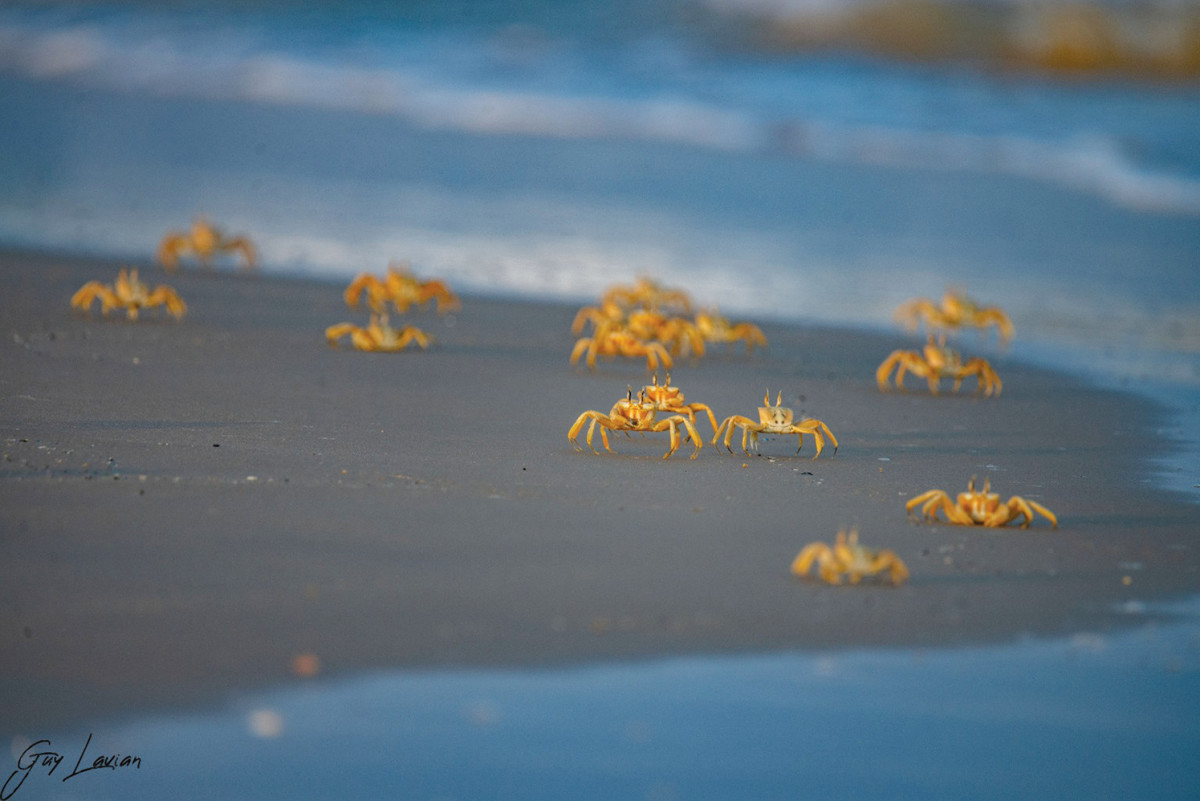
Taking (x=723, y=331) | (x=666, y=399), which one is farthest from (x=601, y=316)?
(x=666, y=399)

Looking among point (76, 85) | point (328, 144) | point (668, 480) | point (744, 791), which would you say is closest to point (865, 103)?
point (328, 144)

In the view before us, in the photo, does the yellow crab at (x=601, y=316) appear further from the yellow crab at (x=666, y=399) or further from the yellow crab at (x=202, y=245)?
the yellow crab at (x=202, y=245)

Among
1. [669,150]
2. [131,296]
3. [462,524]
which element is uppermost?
[669,150]

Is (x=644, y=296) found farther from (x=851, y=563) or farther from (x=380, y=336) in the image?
(x=851, y=563)
